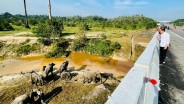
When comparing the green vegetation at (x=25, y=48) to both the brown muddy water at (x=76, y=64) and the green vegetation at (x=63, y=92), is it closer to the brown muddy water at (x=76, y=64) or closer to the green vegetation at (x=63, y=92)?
the brown muddy water at (x=76, y=64)

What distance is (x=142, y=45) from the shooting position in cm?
2159

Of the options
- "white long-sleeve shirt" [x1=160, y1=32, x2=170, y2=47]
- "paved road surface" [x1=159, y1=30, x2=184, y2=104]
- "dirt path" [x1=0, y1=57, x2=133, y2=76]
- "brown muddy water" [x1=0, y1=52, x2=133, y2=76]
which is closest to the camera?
"paved road surface" [x1=159, y1=30, x2=184, y2=104]

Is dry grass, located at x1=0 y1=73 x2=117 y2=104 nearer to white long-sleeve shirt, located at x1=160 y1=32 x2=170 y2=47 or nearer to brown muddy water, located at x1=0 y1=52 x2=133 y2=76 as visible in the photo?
white long-sleeve shirt, located at x1=160 y1=32 x2=170 y2=47

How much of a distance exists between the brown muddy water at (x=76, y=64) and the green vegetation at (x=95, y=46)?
0.79 meters

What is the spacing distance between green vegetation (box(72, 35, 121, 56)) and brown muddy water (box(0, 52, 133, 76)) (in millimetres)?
788

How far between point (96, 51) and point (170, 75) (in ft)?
57.4

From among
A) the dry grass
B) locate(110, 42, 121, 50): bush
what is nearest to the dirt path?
locate(110, 42, 121, 50): bush

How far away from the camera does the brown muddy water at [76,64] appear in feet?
61.0

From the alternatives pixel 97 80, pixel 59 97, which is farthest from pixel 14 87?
pixel 97 80

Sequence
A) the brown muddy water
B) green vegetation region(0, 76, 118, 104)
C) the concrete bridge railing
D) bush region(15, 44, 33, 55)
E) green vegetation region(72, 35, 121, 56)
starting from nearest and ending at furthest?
the concrete bridge railing → green vegetation region(0, 76, 118, 104) → the brown muddy water → green vegetation region(72, 35, 121, 56) → bush region(15, 44, 33, 55)

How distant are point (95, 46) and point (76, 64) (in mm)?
4608

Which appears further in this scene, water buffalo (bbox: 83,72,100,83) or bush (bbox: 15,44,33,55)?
bush (bbox: 15,44,33,55)

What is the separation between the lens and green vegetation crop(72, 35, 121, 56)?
22656mm

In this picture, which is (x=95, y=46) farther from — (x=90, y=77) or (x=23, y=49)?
(x=90, y=77)
